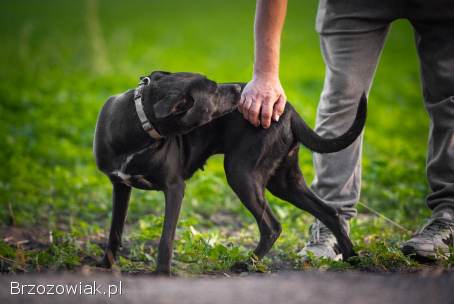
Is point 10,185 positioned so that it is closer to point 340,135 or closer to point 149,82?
point 149,82

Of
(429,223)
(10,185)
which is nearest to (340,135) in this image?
(429,223)

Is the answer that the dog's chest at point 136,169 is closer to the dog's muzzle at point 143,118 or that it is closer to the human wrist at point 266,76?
the dog's muzzle at point 143,118

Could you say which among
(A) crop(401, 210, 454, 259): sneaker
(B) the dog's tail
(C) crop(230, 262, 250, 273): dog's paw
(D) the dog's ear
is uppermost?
(D) the dog's ear

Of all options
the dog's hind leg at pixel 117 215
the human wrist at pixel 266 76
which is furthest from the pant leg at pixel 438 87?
the dog's hind leg at pixel 117 215

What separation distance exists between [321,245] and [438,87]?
4.46 feet

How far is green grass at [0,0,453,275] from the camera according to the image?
4371 millimetres

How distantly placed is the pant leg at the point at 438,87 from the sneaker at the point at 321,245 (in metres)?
0.74

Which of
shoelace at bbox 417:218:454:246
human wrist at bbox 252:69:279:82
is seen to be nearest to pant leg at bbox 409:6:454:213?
shoelace at bbox 417:218:454:246

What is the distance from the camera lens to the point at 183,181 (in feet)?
13.5

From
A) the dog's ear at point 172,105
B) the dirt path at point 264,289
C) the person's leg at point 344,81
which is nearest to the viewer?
the dirt path at point 264,289

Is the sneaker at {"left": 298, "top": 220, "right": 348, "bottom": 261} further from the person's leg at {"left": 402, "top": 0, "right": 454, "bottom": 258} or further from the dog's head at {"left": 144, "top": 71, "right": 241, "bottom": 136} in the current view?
the dog's head at {"left": 144, "top": 71, "right": 241, "bottom": 136}

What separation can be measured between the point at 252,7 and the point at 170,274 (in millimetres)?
23199

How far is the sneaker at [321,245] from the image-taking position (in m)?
4.30

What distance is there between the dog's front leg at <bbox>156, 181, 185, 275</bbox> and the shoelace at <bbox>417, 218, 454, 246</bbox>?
1.63m
